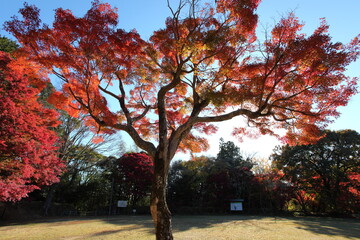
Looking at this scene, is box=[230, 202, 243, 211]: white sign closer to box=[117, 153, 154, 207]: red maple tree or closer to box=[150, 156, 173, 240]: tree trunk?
box=[117, 153, 154, 207]: red maple tree

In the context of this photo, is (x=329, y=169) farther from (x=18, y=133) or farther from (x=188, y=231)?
(x=18, y=133)

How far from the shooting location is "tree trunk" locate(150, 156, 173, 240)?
487cm

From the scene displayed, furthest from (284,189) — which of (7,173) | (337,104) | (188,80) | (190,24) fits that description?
(7,173)

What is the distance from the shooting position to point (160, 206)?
507cm

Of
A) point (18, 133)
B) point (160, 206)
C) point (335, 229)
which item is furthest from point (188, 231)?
point (18, 133)

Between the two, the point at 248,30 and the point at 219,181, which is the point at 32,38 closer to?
the point at 248,30

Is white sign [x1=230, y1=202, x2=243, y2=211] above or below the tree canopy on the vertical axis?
below

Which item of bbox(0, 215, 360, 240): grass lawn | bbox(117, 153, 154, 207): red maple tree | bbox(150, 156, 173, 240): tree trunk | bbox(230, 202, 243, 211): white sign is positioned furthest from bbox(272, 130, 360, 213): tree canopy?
bbox(150, 156, 173, 240): tree trunk

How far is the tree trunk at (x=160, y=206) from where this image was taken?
16.0 ft

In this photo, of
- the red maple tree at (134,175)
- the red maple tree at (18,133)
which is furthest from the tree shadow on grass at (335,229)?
the red maple tree at (134,175)

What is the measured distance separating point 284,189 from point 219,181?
249 inches

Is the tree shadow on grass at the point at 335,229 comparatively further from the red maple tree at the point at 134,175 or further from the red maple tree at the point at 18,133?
the red maple tree at the point at 134,175

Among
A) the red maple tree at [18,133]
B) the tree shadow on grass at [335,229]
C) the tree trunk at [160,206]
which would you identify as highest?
the red maple tree at [18,133]

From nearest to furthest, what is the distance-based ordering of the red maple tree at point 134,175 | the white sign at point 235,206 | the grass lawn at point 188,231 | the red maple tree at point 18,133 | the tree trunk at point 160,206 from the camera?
the tree trunk at point 160,206, the red maple tree at point 18,133, the grass lawn at point 188,231, the white sign at point 235,206, the red maple tree at point 134,175
